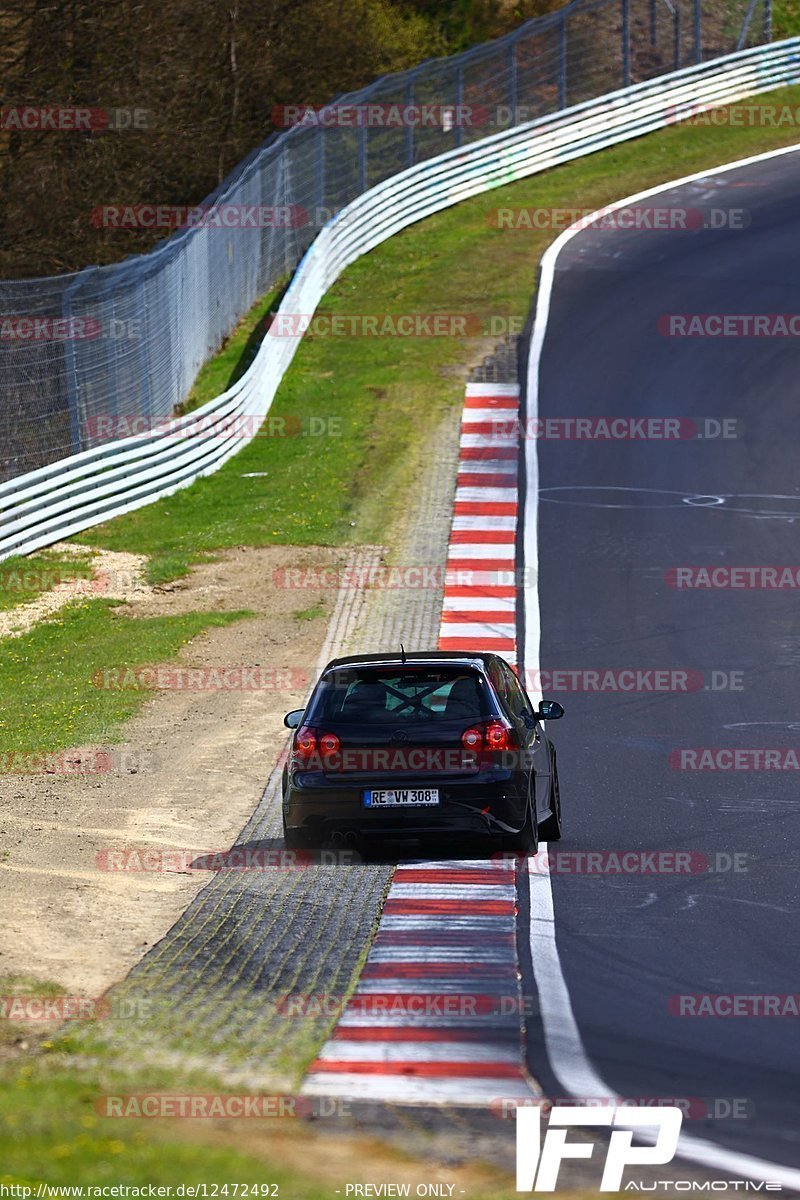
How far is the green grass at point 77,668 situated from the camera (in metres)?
16.0

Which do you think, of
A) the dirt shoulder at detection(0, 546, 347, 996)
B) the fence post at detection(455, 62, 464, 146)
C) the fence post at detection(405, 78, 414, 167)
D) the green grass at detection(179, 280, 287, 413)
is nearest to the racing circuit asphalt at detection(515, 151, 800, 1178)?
the dirt shoulder at detection(0, 546, 347, 996)

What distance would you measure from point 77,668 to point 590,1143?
12612 millimetres

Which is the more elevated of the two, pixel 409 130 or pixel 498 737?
pixel 409 130

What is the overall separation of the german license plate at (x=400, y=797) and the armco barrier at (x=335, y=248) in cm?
1150

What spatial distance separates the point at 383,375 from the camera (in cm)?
3222

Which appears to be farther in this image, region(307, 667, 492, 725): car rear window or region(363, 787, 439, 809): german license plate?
region(307, 667, 492, 725): car rear window

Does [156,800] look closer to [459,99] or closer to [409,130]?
[409,130]

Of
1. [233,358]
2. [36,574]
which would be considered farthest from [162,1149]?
[233,358]

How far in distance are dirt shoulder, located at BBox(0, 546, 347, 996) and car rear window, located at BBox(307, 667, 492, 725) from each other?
1.49 metres

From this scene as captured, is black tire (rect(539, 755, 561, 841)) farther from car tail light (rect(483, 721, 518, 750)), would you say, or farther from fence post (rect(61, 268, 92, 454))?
fence post (rect(61, 268, 92, 454))

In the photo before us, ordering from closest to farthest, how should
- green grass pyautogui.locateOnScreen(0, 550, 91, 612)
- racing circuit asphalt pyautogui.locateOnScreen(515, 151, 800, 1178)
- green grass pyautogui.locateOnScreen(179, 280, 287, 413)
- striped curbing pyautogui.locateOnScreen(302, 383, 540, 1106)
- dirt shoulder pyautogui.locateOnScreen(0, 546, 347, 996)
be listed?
striped curbing pyautogui.locateOnScreen(302, 383, 540, 1106) → racing circuit asphalt pyautogui.locateOnScreen(515, 151, 800, 1178) → dirt shoulder pyautogui.locateOnScreen(0, 546, 347, 996) → green grass pyautogui.locateOnScreen(0, 550, 91, 612) → green grass pyautogui.locateOnScreen(179, 280, 287, 413)

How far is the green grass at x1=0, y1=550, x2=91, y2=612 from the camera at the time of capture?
21386 millimetres

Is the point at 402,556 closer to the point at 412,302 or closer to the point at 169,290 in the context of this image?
the point at 169,290

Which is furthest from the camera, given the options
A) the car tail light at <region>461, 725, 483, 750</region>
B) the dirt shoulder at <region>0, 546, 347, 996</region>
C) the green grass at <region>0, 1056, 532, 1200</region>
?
the car tail light at <region>461, 725, 483, 750</region>
